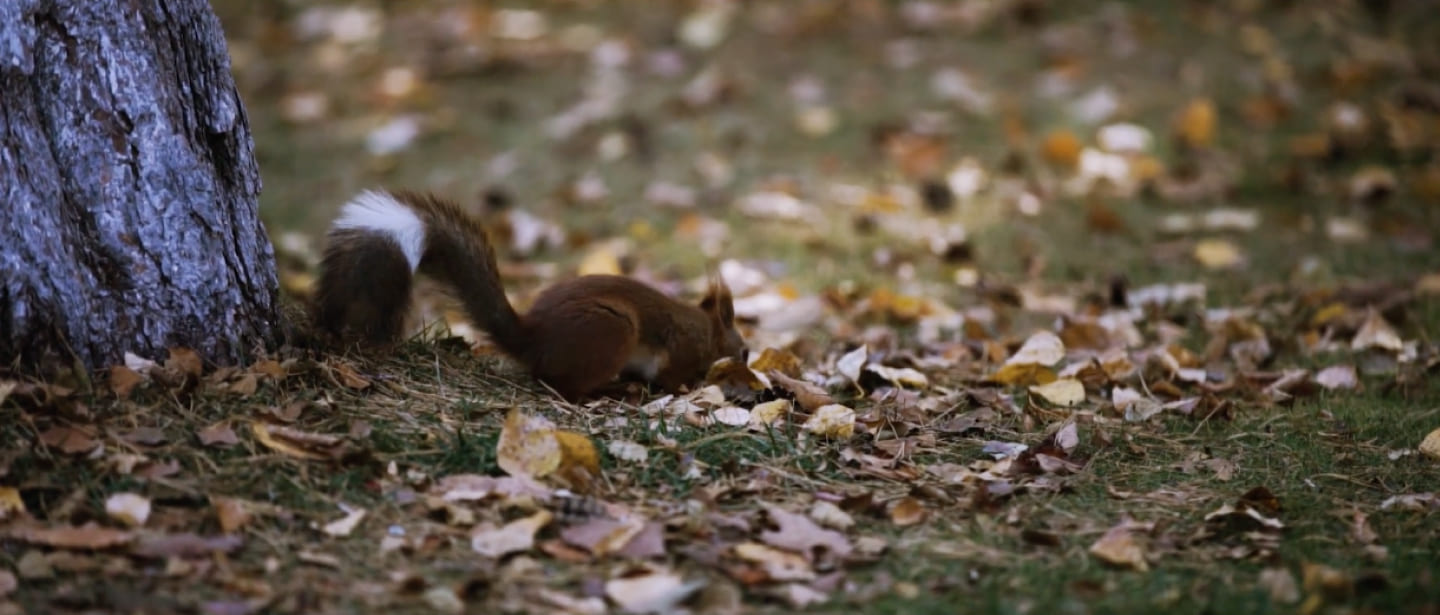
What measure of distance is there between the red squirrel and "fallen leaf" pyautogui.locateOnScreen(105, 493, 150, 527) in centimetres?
89

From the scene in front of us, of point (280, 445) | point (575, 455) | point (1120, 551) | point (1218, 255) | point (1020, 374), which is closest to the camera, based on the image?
point (1120, 551)

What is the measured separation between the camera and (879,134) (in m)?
7.73

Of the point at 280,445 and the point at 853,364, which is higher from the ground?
the point at 280,445

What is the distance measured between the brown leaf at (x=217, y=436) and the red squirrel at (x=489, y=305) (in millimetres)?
607

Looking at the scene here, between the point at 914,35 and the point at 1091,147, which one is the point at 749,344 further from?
the point at 914,35

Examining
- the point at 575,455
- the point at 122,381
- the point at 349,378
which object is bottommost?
the point at 575,455

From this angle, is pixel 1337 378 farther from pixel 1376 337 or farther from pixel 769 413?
pixel 769 413

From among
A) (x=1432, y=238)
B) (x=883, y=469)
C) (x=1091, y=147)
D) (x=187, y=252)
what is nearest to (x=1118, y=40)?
(x=1091, y=147)

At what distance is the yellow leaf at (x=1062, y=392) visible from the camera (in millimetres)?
4055

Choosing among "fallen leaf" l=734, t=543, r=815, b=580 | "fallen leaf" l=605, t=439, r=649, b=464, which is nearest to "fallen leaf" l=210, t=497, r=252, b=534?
"fallen leaf" l=605, t=439, r=649, b=464

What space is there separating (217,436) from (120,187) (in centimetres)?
62

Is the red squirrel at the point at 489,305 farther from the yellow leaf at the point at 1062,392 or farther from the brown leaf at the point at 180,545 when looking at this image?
the brown leaf at the point at 180,545

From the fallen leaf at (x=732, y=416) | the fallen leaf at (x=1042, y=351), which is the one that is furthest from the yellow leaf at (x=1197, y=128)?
the fallen leaf at (x=732, y=416)

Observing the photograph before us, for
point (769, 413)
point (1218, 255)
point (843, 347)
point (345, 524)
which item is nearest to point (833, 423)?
point (769, 413)
